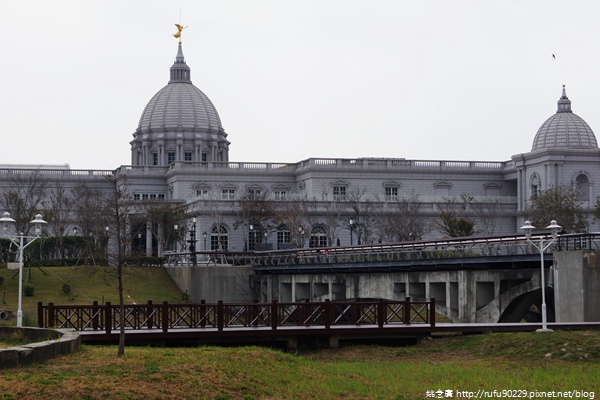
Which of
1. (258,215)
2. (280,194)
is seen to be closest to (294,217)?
(258,215)

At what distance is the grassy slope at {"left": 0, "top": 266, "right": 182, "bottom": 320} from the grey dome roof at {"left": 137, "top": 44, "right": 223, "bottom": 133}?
232 ft

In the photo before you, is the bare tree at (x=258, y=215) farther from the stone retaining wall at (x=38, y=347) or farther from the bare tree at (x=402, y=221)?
the stone retaining wall at (x=38, y=347)

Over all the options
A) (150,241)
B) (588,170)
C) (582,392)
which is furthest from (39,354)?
(588,170)

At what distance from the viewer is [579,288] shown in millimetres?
46719

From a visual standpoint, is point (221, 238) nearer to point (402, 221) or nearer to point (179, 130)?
point (402, 221)

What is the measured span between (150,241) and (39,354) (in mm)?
97455

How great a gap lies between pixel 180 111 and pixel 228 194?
35754mm

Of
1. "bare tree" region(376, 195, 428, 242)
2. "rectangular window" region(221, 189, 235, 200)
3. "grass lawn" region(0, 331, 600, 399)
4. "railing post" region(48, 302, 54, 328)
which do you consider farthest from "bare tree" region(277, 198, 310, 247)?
"grass lawn" region(0, 331, 600, 399)

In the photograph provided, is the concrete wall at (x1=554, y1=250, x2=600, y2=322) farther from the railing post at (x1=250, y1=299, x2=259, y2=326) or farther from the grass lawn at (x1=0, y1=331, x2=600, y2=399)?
the railing post at (x1=250, y1=299, x2=259, y2=326)

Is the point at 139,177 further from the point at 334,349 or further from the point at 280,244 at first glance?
the point at 334,349

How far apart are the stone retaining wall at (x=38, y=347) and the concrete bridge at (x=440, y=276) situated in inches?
855

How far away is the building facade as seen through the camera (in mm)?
115438

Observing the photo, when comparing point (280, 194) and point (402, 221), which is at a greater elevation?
point (280, 194)

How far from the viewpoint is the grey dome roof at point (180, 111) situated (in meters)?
157
